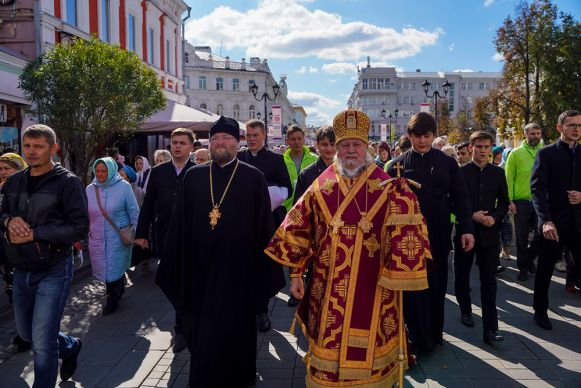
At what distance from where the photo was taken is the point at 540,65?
83.6 feet

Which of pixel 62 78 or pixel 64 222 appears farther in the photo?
pixel 62 78

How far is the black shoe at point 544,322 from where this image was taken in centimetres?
530

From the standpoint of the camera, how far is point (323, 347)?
3.28 metres

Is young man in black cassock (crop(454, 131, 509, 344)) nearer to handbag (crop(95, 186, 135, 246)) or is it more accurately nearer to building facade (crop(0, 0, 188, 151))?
handbag (crop(95, 186, 135, 246))

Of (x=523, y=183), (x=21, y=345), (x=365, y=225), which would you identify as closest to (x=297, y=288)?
(x=365, y=225)

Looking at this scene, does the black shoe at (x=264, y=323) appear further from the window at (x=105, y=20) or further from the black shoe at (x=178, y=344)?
the window at (x=105, y=20)

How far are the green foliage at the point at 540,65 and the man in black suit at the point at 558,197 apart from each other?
21.0 m

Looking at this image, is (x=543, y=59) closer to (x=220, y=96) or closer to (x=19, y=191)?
(x=19, y=191)

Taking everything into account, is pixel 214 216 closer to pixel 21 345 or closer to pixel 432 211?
pixel 432 211

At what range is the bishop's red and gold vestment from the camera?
3.24 metres

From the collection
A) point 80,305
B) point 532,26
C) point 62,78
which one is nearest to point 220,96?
point 532,26

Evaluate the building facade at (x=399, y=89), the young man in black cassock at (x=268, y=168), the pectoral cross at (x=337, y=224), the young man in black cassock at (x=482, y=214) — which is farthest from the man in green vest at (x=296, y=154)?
the building facade at (x=399, y=89)

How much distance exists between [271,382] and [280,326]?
55.7 inches

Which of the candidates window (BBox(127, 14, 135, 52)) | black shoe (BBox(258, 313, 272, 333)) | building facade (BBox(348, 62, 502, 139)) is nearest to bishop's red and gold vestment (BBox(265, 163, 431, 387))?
black shoe (BBox(258, 313, 272, 333))
